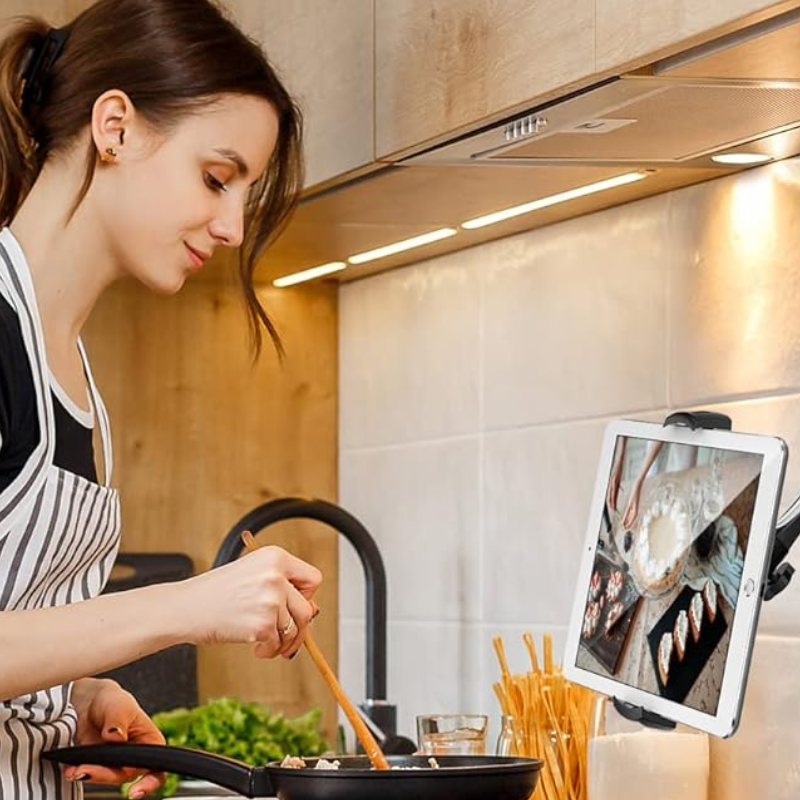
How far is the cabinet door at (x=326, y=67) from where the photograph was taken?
1657 millimetres

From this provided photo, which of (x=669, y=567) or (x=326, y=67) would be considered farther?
(x=326, y=67)

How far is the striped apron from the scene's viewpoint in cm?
130

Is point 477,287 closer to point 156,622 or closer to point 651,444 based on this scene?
point 651,444

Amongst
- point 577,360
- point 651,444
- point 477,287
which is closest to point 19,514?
point 651,444

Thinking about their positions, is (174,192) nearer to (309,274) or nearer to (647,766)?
(647,766)

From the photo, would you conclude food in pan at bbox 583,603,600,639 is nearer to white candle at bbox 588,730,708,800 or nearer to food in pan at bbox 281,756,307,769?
white candle at bbox 588,730,708,800

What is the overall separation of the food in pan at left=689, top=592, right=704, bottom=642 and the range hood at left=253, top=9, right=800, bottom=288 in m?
0.39

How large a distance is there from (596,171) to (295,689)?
986 millimetres

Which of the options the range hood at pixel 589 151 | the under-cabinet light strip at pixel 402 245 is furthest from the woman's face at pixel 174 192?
the under-cabinet light strip at pixel 402 245

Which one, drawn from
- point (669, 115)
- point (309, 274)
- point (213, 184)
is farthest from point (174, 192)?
point (309, 274)

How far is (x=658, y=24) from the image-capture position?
1.18 meters

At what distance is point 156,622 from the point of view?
117cm

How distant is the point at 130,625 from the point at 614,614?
0.44m

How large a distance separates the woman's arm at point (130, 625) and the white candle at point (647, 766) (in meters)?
0.37
